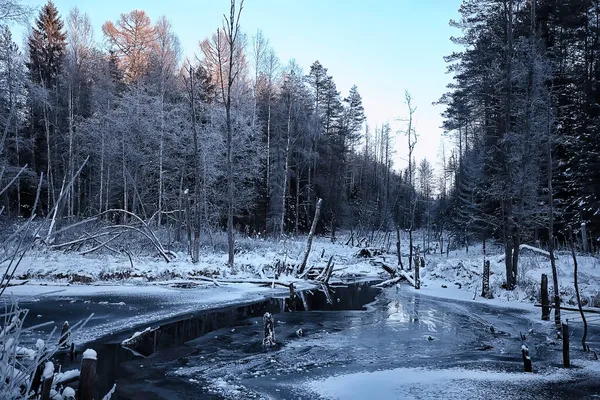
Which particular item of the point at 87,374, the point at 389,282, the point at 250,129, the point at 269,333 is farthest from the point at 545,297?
the point at 250,129

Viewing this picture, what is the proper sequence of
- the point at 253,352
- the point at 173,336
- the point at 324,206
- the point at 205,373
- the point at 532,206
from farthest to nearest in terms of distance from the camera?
the point at 324,206, the point at 532,206, the point at 173,336, the point at 253,352, the point at 205,373

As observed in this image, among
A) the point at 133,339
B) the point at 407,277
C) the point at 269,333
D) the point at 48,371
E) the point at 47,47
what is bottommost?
the point at 133,339

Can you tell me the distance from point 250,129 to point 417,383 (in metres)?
26.8

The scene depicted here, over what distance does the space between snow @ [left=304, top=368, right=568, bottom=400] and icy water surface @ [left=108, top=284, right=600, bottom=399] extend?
0.02m

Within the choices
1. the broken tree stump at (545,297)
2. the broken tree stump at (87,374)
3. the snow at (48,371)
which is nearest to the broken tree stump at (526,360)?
the broken tree stump at (545,297)

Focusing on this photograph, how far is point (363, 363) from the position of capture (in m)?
8.09

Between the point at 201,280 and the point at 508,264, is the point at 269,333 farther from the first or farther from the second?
the point at 508,264

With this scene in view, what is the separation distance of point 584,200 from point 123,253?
67.9 ft

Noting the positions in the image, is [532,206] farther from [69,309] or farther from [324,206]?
[324,206]

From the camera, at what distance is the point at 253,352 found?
8688 millimetres

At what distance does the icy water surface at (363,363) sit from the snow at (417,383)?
2cm

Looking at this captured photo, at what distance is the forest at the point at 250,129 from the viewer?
17609 millimetres

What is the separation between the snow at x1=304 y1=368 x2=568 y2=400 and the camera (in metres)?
6.52

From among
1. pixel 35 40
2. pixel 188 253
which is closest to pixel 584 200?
pixel 188 253
